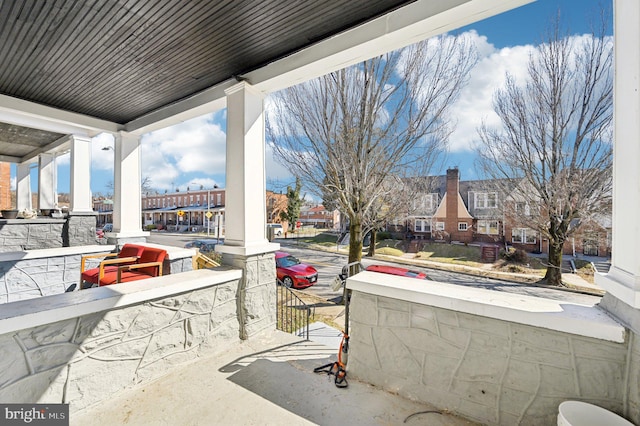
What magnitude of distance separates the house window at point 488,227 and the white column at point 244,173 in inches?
571

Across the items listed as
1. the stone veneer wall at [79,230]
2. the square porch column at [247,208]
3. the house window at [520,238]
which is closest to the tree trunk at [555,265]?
the house window at [520,238]

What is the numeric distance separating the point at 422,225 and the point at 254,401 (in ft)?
57.1

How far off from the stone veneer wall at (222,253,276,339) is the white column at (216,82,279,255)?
125mm

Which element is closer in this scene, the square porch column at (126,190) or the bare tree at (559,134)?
the square porch column at (126,190)

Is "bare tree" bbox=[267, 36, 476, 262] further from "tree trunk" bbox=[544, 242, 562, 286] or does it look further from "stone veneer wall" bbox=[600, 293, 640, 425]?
"stone veneer wall" bbox=[600, 293, 640, 425]

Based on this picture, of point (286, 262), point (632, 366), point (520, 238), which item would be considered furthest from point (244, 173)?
point (520, 238)

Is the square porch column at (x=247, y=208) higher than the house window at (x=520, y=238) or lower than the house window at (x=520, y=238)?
higher

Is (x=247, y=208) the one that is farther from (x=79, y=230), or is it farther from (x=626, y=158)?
(x=79, y=230)

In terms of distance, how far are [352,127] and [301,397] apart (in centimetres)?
564

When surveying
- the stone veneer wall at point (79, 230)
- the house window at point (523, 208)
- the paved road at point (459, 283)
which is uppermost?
the house window at point (523, 208)

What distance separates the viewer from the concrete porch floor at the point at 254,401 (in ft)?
6.40

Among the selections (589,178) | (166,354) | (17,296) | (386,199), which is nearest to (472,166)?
(589,178)

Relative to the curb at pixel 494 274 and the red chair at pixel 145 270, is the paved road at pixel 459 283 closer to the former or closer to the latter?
the curb at pixel 494 274

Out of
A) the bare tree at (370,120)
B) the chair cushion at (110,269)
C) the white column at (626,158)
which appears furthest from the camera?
the bare tree at (370,120)
